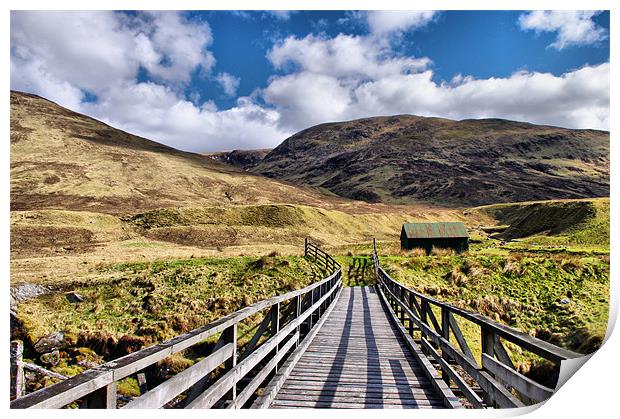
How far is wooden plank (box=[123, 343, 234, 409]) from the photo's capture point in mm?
2889

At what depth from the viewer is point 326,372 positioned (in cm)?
730

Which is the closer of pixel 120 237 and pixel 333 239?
pixel 120 237

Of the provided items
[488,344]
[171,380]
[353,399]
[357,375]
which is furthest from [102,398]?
[357,375]

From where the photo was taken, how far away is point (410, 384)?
6699 millimetres

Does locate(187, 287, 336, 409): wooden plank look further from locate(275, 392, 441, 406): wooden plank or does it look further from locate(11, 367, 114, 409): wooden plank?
locate(11, 367, 114, 409): wooden plank

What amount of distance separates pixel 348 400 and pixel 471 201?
158272 mm

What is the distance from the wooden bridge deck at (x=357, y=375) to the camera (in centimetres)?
588

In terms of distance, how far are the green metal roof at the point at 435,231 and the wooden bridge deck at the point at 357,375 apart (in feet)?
100

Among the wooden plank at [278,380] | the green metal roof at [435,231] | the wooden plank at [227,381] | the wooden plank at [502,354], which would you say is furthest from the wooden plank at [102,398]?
the green metal roof at [435,231]

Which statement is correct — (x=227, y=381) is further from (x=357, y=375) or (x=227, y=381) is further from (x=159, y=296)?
(x=159, y=296)

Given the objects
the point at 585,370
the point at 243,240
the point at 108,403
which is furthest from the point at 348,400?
the point at 243,240

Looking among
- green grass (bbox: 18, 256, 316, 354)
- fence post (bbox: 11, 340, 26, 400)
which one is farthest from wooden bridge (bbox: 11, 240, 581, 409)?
green grass (bbox: 18, 256, 316, 354)

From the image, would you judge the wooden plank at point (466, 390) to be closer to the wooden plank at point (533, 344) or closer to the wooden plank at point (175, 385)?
the wooden plank at point (533, 344)
